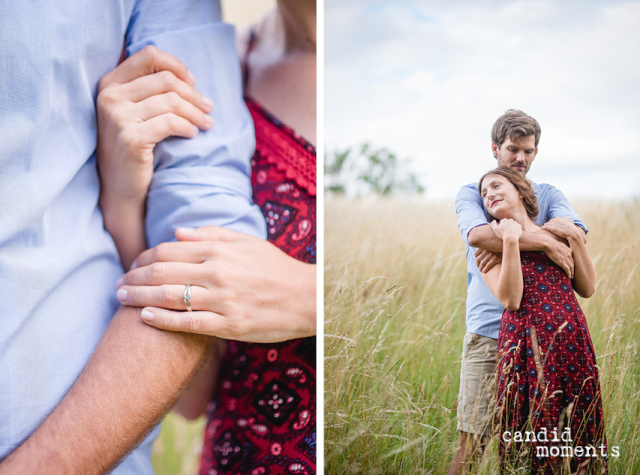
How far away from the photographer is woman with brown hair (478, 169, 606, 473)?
1449 mm

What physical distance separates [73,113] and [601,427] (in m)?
1.87

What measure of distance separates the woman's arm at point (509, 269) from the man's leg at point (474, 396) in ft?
0.51

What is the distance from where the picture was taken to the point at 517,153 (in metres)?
1.50

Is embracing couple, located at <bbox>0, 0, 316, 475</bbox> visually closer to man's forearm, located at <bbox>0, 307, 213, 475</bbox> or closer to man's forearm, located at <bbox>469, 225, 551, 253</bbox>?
man's forearm, located at <bbox>0, 307, 213, 475</bbox>

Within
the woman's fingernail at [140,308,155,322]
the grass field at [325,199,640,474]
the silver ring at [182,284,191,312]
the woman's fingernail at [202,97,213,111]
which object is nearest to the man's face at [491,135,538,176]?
the grass field at [325,199,640,474]

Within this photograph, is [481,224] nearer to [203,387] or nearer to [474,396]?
[474,396]

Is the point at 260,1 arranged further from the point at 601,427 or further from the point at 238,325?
the point at 601,427

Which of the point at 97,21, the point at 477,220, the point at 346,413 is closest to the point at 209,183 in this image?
the point at 97,21

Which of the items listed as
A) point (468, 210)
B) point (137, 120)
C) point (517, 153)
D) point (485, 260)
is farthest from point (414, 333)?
point (137, 120)

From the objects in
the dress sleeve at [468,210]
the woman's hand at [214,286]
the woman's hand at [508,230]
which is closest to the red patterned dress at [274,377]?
the woman's hand at [214,286]

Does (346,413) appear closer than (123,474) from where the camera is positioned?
No

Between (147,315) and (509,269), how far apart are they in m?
1.10

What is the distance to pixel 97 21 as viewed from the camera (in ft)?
3.93

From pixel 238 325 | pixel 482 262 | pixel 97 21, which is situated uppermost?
pixel 97 21
